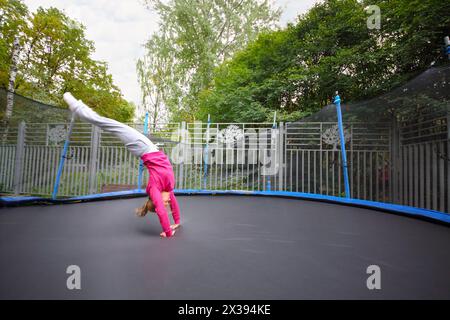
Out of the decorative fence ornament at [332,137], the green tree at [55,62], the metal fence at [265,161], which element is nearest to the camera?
the metal fence at [265,161]

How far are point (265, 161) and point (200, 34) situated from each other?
676 cm

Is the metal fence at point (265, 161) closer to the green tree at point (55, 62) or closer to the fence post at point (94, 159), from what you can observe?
the fence post at point (94, 159)

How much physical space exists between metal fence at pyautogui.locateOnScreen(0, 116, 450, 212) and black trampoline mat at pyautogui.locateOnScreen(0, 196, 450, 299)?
560 millimetres

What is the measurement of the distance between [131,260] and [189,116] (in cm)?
894

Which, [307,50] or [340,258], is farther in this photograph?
[307,50]

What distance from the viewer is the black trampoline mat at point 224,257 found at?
0.80 metres

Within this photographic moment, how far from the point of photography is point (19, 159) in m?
3.16

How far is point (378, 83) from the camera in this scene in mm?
4777

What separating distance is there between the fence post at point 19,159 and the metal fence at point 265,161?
0.03 ft

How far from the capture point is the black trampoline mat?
80cm

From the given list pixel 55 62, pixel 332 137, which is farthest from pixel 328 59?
pixel 55 62

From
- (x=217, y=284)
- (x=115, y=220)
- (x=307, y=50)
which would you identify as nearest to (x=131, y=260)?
(x=217, y=284)

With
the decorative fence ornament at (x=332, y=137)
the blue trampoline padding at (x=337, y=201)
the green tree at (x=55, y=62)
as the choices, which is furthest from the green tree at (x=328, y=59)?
the green tree at (x=55, y=62)

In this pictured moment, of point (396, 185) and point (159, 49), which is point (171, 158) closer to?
point (396, 185)
